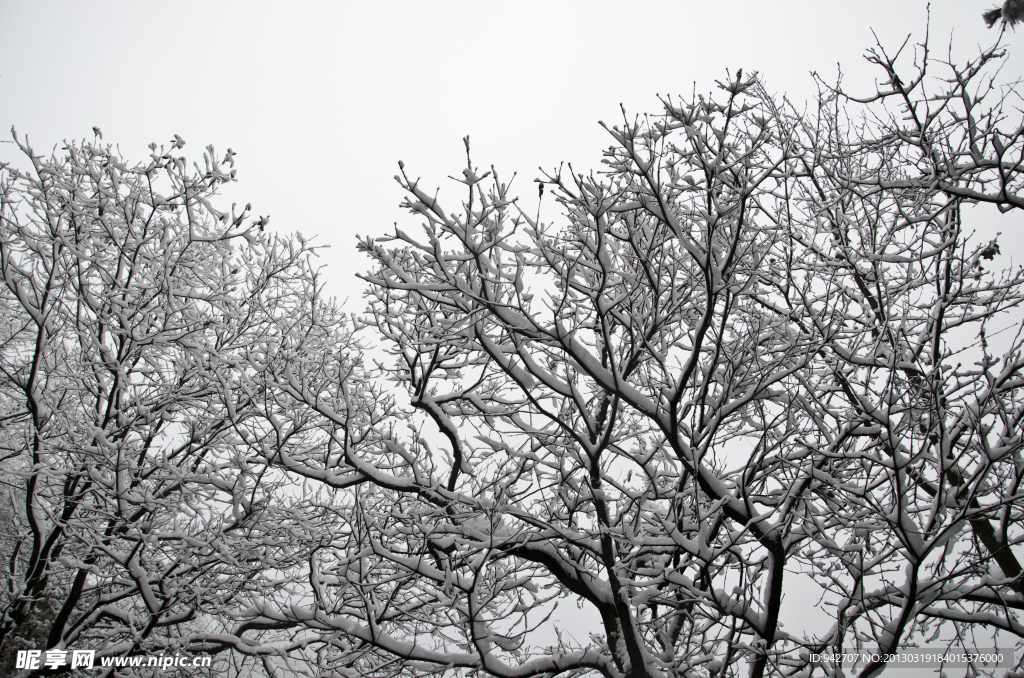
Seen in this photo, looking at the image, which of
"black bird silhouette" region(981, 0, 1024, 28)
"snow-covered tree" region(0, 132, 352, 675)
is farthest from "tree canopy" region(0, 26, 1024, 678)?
"black bird silhouette" region(981, 0, 1024, 28)

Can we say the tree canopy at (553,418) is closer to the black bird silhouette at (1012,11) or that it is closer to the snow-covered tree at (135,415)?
the snow-covered tree at (135,415)

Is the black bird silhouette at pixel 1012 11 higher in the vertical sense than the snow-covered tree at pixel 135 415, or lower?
higher

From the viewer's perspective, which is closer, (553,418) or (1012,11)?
(553,418)

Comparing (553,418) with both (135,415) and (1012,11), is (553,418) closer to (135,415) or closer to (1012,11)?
(135,415)

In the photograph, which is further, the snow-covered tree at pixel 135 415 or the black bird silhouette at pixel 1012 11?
the black bird silhouette at pixel 1012 11

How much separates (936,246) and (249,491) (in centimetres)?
623

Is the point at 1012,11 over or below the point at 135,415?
over

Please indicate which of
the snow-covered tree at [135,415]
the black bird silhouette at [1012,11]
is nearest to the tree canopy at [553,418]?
the snow-covered tree at [135,415]

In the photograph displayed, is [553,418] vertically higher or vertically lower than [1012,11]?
lower

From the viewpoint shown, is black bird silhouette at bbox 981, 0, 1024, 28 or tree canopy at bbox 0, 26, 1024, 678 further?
black bird silhouette at bbox 981, 0, 1024, 28

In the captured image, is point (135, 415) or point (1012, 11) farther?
point (1012, 11)

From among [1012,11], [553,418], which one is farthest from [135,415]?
[1012,11]

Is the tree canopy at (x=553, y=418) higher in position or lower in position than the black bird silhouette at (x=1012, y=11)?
lower

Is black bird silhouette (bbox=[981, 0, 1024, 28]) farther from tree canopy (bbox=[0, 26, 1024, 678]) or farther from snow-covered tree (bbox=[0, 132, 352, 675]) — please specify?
snow-covered tree (bbox=[0, 132, 352, 675])
